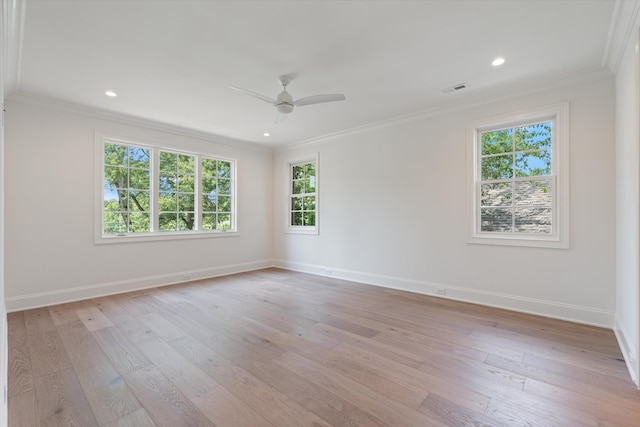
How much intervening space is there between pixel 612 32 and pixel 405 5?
6.12ft

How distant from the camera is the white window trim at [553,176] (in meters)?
3.31

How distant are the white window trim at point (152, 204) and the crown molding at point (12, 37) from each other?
1236 millimetres

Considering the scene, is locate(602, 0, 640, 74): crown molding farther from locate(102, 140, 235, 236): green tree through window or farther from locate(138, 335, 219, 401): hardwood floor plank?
locate(102, 140, 235, 236): green tree through window

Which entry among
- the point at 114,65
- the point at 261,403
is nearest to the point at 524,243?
the point at 261,403

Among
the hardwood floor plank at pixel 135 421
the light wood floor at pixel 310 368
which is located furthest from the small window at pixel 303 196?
the hardwood floor plank at pixel 135 421

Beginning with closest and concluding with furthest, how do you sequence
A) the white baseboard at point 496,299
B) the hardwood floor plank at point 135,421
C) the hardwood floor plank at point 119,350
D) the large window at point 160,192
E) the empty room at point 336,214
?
the hardwood floor plank at point 135,421 → the empty room at point 336,214 → the hardwood floor plank at point 119,350 → the white baseboard at point 496,299 → the large window at point 160,192

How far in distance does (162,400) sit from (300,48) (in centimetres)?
302

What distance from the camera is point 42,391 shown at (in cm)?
200

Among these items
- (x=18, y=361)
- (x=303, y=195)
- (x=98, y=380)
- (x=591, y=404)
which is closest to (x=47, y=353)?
(x=18, y=361)

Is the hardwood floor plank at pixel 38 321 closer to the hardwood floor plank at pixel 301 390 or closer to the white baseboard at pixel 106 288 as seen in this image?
the white baseboard at pixel 106 288

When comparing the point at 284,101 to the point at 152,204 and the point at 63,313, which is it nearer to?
the point at 152,204

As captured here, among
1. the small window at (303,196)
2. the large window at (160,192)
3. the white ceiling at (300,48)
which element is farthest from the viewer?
the small window at (303,196)

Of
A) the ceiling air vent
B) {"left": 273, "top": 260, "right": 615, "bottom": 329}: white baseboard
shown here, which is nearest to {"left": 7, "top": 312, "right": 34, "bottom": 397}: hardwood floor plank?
{"left": 273, "top": 260, "right": 615, "bottom": 329}: white baseboard

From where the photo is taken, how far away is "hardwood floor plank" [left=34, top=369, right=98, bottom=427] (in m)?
1.72
